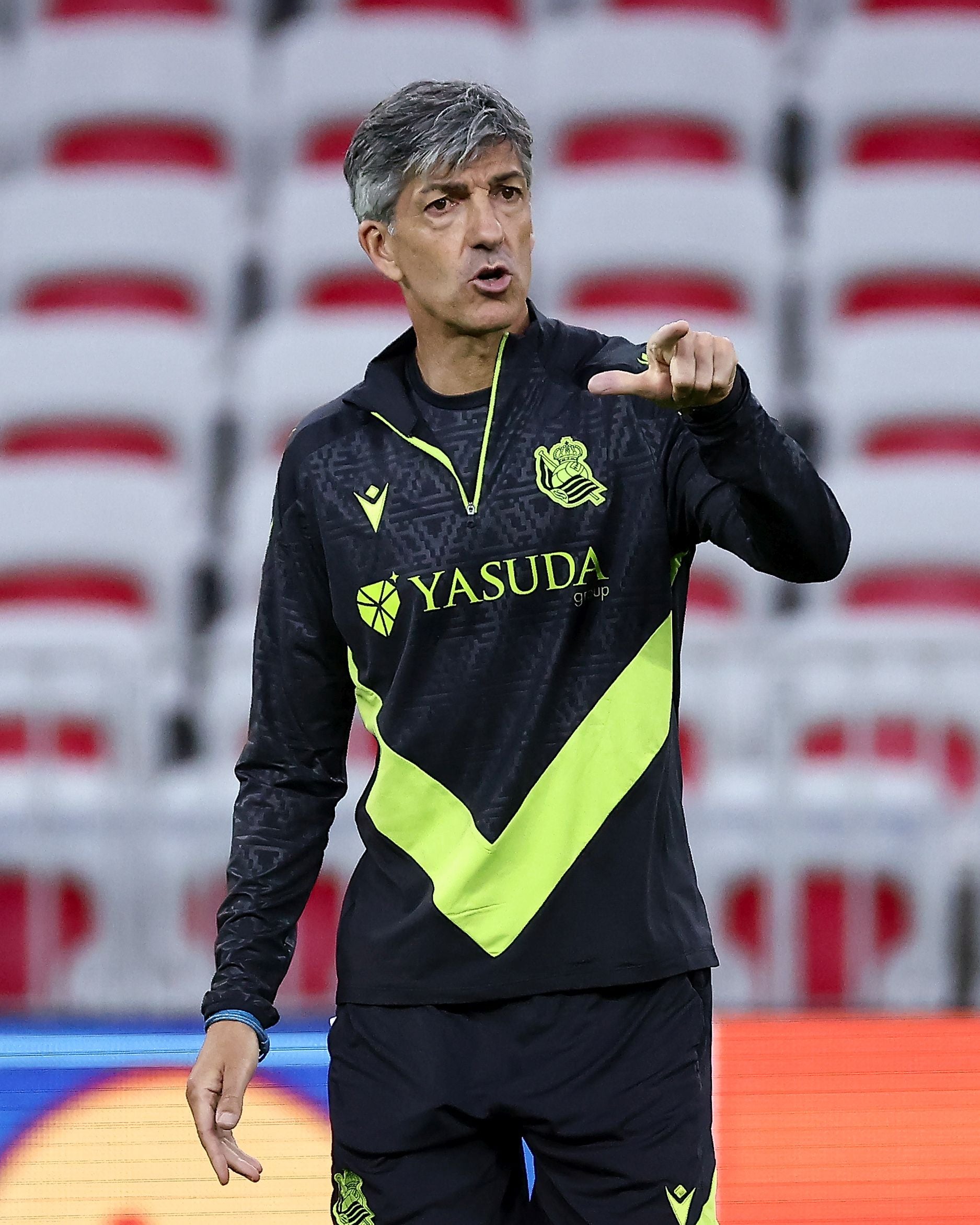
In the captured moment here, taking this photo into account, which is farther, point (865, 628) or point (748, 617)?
point (748, 617)

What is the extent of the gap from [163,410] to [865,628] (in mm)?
2484

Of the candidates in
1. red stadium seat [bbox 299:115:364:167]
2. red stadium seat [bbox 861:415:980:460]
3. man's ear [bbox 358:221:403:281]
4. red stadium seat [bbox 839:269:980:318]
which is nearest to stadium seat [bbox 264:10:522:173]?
red stadium seat [bbox 299:115:364:167]

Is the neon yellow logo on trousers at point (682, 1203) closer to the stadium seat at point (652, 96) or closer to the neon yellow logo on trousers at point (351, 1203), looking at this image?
the neon yellow logo on trousers at point (351, 1203)

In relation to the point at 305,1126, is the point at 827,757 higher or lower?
higher

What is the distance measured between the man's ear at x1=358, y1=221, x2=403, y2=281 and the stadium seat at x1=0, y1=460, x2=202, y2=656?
346 cm

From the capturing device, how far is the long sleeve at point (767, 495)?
166cm

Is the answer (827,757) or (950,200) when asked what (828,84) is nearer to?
(950,200)

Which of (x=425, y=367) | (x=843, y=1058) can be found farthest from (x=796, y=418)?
(x=425, y=367)

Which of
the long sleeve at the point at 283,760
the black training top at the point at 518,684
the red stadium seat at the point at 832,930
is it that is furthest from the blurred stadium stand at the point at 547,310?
the black training top at the point at 518,684

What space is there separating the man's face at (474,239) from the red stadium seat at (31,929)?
2905mm

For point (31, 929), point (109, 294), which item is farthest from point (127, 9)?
point (31, 929)

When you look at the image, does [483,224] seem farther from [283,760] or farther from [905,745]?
[905,745]

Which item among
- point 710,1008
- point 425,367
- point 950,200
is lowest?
point 710,1008

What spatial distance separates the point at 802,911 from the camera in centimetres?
439
